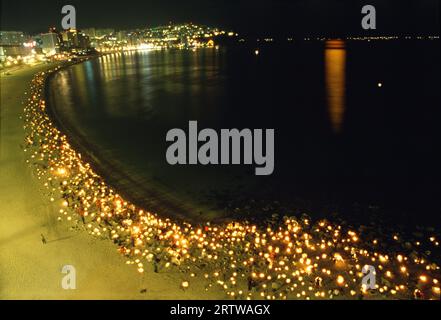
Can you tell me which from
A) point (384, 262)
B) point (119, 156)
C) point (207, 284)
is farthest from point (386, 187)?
point (119, 156)

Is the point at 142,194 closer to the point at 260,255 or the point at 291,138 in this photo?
the point at 260,255

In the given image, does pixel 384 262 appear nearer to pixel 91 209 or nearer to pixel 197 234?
pixel 197 234

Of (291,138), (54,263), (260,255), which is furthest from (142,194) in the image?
(291,138)

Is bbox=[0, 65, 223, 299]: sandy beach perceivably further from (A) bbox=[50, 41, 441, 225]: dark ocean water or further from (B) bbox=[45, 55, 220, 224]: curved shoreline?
(A) bbox=[50, 41, 441, 225]: dark ocean water

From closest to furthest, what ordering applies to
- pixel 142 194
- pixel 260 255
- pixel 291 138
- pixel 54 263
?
1. pixel 54 263
2. pixel 260 255
3. pixel 142 194
4. pixel 291 138

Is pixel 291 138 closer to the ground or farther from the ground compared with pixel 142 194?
farther from the ground

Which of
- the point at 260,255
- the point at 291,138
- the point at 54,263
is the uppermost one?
the point at 291,138

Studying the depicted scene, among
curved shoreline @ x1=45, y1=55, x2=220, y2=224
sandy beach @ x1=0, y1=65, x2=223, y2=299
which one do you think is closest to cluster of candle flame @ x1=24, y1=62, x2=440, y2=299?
sandy beach @ x1=0, y1=65, x2=223, y2=299

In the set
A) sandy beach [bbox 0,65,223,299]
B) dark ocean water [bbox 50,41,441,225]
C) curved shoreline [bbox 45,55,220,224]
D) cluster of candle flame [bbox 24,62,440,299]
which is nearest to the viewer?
sandy beach [bbox 0,65,223,299]
